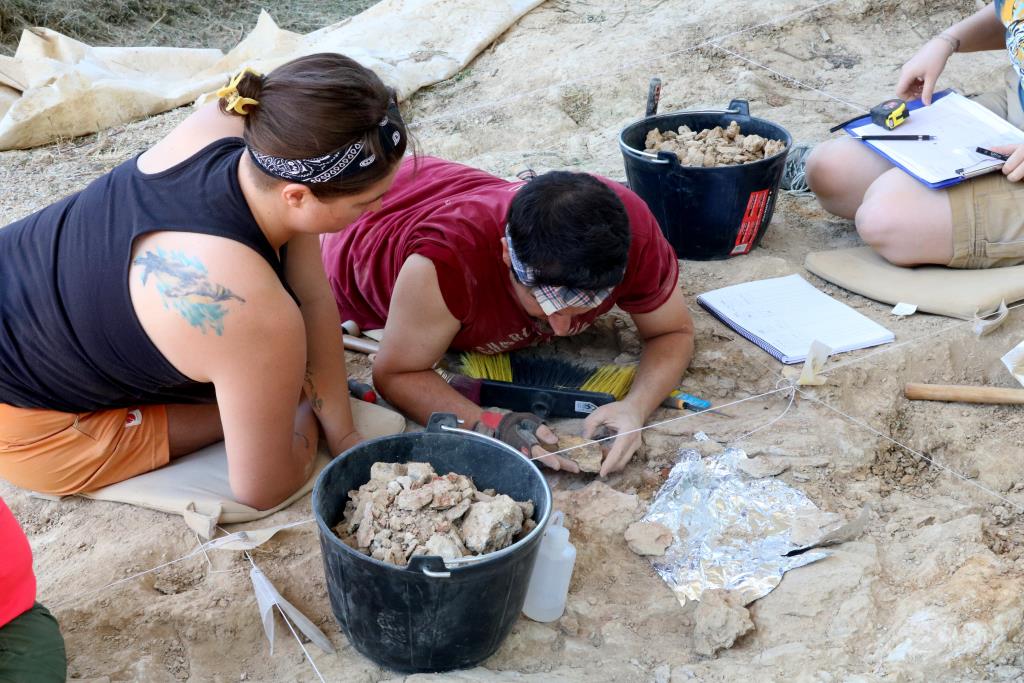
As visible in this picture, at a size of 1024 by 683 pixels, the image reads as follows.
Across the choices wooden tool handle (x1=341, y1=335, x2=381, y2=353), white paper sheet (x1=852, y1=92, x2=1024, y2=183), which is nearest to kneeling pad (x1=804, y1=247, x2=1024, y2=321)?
white paper sheet (x1=852, y1=92, x2=1024, y2=183)

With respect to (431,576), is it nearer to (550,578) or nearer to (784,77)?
(550,578)

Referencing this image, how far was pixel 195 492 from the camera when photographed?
5.99 feet

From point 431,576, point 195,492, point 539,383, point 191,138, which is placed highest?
point 191,138

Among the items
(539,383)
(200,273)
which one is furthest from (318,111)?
(539,383)

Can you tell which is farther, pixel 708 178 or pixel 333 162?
pixel 708 178

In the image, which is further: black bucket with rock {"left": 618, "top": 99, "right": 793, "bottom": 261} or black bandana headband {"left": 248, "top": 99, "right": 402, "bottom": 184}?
black bucket with rock {"left": 618, "top": 99, "right": 793, "bottom": 261}

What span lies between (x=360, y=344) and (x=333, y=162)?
102 cm

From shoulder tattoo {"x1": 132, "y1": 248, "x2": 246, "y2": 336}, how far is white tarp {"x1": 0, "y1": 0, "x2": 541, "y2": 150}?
8.23 feet

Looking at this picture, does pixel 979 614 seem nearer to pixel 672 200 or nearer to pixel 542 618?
pixel 542 618

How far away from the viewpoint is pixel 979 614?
4.98 feet

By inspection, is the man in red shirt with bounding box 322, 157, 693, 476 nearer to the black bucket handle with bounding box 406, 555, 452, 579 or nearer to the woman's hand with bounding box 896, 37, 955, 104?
the black bucket handle with bounding box 406, 555, 452, 579

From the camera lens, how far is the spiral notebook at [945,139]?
2.46 meters

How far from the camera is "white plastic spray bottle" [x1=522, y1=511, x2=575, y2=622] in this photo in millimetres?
1592

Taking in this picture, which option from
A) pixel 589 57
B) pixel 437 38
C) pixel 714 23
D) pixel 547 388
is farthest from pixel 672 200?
pixel 437 38
